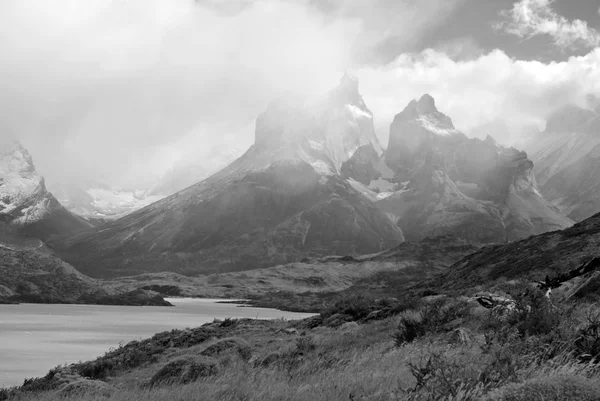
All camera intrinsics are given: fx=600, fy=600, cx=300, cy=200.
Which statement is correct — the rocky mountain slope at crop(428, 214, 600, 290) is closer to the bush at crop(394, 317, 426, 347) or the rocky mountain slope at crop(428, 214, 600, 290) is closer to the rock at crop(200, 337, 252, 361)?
the rock at crop(200, 337, 252, 361)

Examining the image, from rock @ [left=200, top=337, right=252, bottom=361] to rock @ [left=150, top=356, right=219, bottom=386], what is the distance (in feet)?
18.5

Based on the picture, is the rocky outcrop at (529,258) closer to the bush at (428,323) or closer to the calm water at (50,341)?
the calm water at (50,341)

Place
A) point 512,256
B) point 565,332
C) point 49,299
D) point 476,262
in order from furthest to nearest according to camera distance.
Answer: point 49,299
point 476,262
point 512,256
point 565,332

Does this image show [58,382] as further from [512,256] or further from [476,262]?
[476,262]

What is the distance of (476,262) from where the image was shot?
11312cm

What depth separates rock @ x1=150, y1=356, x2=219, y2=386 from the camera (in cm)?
2011

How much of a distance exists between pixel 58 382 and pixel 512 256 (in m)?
88.6

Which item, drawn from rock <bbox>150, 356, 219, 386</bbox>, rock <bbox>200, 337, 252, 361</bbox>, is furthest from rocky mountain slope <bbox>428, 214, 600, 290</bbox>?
rock <bbox>150, 356, 219, 386</bbox>

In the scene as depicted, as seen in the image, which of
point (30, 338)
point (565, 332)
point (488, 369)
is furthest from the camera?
point (30, 338)

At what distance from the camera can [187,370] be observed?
67.8 ft

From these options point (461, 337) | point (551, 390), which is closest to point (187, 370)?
point (461, 337)

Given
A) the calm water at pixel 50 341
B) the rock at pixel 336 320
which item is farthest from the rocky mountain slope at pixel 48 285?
the rock at pixel 336 320

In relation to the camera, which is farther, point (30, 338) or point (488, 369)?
point (30, 338)

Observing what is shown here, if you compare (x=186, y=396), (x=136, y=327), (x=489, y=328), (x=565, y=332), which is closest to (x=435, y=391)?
(x=186, y=396)
